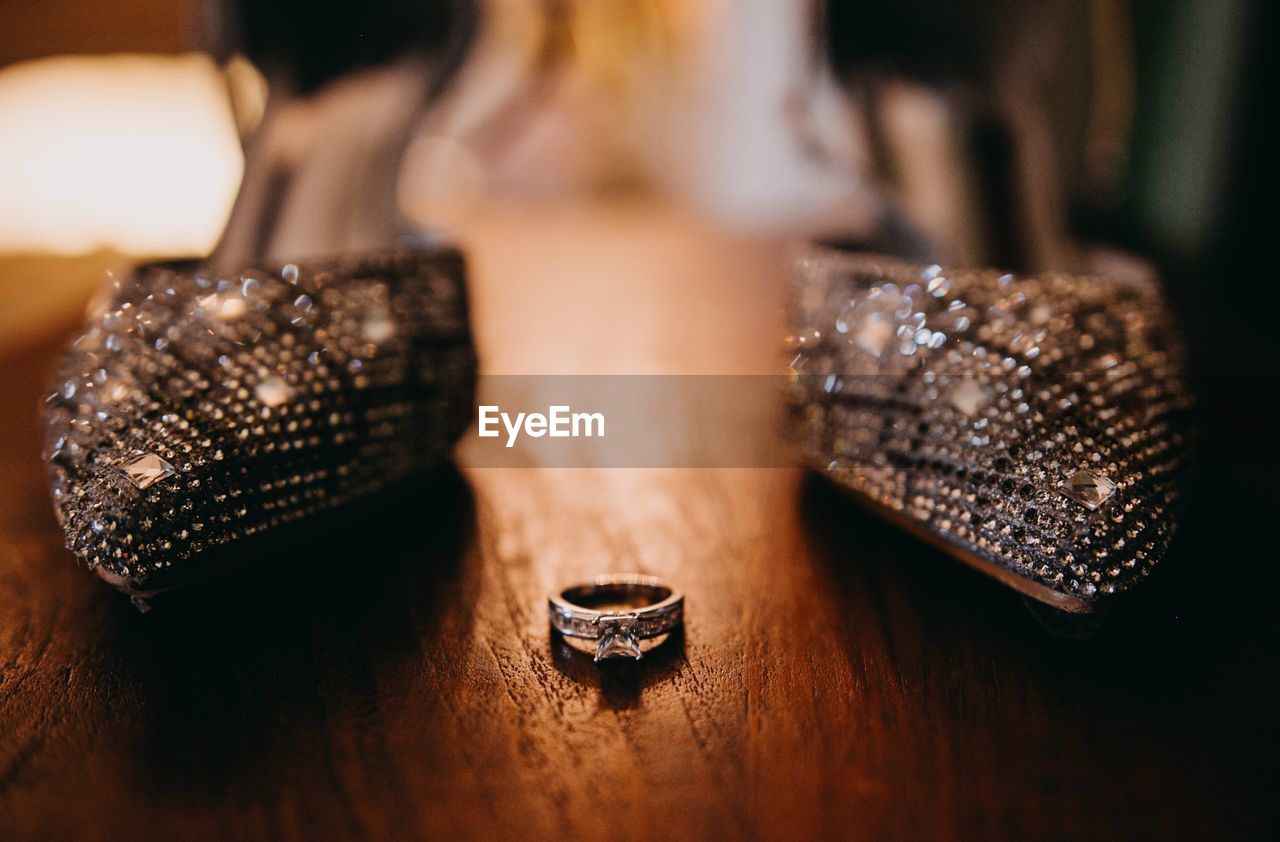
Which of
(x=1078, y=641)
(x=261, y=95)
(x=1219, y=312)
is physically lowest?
(x=1219, y=312)

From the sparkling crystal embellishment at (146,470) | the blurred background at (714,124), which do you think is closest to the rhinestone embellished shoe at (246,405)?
the sparkling crystal embellishment at (146,470)

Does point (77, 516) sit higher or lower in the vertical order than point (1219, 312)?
higher

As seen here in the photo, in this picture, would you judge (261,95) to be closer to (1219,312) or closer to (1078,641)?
(1078,641)

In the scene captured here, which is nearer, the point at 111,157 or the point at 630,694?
the point at 630,694

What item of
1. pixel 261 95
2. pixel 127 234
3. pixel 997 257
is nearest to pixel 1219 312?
pixel 997 257

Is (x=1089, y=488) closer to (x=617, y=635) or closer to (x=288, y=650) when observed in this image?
(x=617, y=635)

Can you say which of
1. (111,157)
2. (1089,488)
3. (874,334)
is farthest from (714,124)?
(1089,488)
